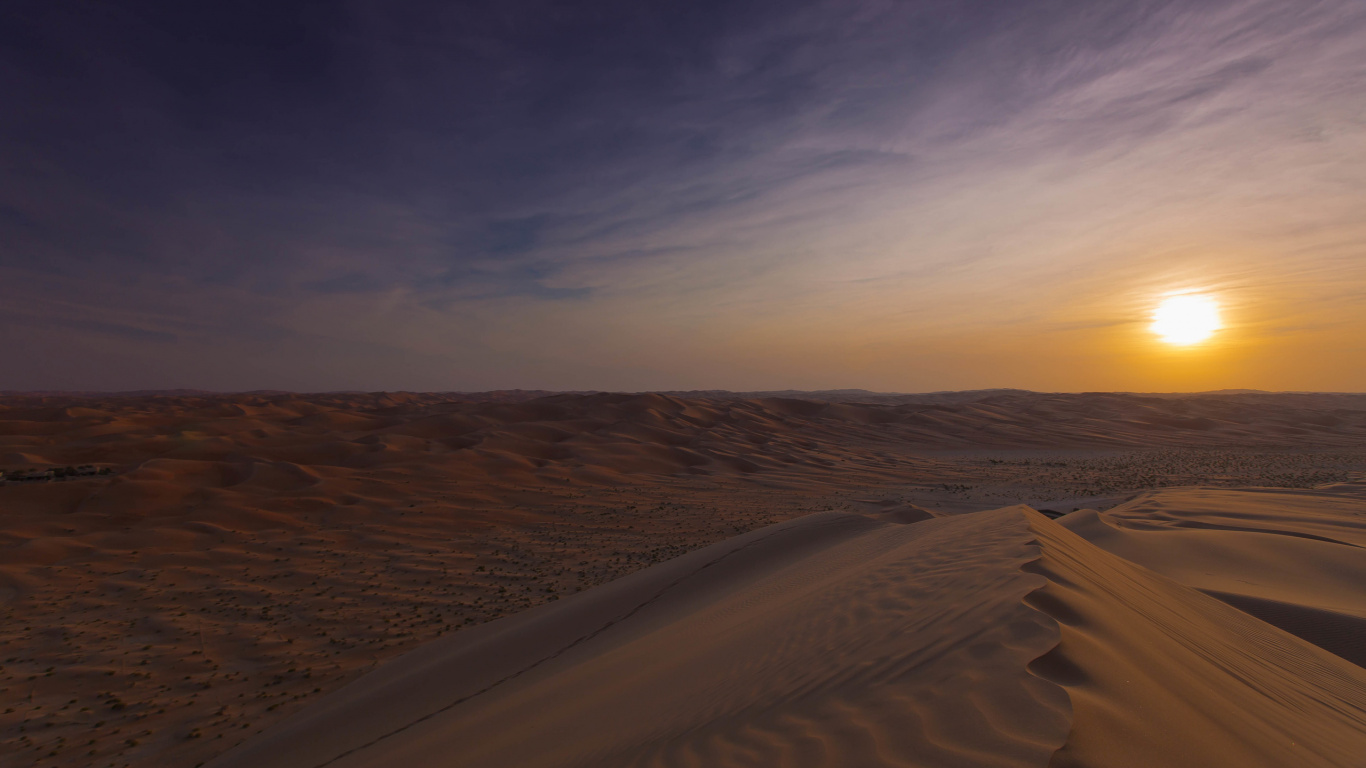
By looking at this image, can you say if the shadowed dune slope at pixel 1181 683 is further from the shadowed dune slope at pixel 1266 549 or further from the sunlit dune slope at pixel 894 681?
the shadowed dune slope at pixel 1266 549

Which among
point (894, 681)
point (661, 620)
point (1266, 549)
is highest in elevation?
point (894, 681)

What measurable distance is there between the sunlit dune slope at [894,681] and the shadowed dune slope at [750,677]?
2cm

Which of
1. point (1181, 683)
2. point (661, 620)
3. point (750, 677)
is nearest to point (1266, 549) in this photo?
point (1181, 683)

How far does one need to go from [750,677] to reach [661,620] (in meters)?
3.31

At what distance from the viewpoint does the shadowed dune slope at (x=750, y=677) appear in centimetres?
223

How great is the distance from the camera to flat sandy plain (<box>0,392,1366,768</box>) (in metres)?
2.47

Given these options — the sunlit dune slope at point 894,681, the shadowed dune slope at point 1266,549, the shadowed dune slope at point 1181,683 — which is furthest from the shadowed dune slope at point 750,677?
the shadowed dune slope at point 1266,549

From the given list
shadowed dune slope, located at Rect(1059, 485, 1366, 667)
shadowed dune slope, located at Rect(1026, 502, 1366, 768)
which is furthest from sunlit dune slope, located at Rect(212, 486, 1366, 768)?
shadowed dune slope, located at Rect(1059, 485, 1366, 667)

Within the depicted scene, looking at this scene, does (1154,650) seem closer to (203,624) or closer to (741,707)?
(741,707)

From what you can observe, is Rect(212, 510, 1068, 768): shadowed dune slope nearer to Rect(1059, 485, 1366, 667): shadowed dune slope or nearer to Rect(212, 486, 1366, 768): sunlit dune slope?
Rect(212, 486, 1366, 768): sunlit dune slope

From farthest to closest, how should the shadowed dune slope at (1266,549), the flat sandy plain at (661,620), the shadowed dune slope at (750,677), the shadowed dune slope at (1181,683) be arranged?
the shadowed dune slope at (1266,549)
the flat sandy plain at (661,620)
the shadowed dune slope at (750,677)
the shadowed dune slope at (1181,683)

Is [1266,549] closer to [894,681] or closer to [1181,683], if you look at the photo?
[1181,683]

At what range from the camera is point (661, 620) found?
657cm

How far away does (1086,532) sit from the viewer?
30.0ft
